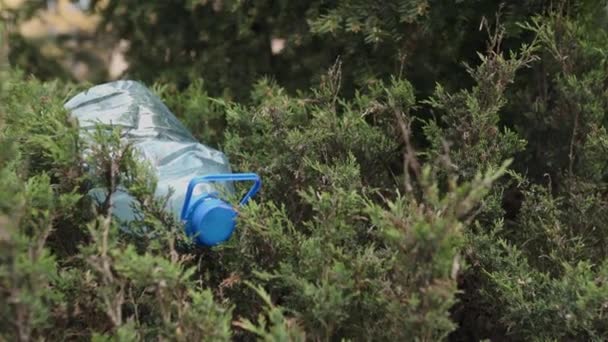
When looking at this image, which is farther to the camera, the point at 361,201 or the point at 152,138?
the point at 152,138

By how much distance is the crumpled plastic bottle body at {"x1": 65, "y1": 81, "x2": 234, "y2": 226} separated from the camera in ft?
7.40

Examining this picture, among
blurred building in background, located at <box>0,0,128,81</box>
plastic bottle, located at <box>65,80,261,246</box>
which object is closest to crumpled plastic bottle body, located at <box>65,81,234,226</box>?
plastic bottle, located at <box>65,80,261,246</box>

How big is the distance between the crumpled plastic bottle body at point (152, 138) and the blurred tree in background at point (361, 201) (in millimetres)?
117

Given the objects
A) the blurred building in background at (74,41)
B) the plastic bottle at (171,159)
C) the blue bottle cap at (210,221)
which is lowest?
the blue bottle cap at (210,221)

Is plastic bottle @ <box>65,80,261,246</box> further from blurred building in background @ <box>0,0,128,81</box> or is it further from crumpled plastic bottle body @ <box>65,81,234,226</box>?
blurred building in background @ <box>0,0,128,81</box>

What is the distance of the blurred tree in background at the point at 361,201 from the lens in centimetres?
181

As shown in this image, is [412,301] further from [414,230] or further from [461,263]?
[461,263]

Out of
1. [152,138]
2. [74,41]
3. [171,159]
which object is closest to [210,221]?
[171,159]

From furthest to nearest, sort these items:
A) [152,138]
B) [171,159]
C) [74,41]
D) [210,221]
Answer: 1. [74,41]
2. [152,138]
3. [171,159]
4. [210,221]

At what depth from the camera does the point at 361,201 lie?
211 centimetres

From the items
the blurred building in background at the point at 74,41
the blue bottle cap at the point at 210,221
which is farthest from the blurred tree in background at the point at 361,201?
the blurred building in background at the point at 74,41

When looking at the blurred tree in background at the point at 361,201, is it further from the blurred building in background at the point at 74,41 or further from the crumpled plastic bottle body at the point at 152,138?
the blurred building in background at the point at 74,41

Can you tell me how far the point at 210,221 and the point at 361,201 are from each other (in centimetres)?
42

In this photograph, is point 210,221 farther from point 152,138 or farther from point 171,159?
point 152,138
